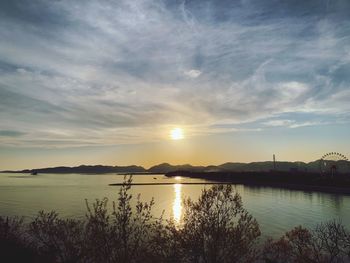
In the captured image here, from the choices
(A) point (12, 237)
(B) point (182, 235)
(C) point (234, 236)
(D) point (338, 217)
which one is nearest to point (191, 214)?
(B) point (182, 235)

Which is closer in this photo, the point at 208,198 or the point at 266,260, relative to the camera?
the point at 208,198

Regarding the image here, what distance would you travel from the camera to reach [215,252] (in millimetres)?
40562

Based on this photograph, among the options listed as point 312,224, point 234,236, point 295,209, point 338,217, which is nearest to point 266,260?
point 234,236

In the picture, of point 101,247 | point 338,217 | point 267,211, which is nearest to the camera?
point 101,247

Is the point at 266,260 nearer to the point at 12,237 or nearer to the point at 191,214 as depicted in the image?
the point at 191,214

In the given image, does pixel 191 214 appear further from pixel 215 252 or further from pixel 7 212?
pixel 7 212

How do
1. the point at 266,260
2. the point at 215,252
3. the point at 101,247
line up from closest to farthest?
the point at 101,247
the point at 215,252
the point at 266,260

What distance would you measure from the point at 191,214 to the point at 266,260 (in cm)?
1644

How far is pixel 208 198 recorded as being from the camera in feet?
143

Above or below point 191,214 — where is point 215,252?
below

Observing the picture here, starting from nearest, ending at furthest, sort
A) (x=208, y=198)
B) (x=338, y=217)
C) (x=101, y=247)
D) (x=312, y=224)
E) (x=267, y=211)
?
1. (x=101, y=247)
2. (x=208, y=198)
3. (x=312, y=224)
4. (x=338, y=217)
5. (x=267, y=211)

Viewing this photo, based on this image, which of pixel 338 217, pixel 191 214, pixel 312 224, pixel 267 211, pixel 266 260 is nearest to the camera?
pixel 191 214

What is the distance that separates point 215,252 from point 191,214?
7.51 m

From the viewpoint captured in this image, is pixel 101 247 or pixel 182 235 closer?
pixel 101 247
